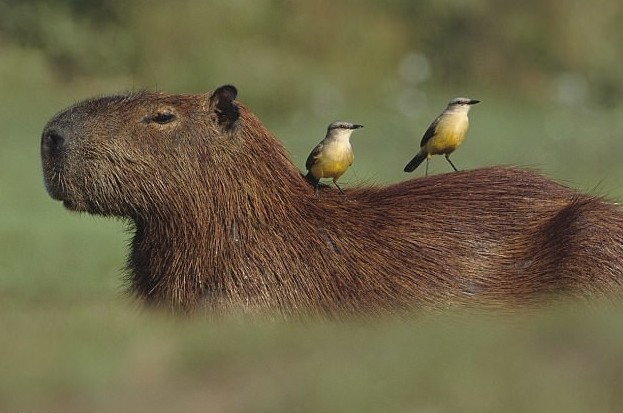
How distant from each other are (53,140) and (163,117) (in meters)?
0.41

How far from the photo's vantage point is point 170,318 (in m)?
5.38

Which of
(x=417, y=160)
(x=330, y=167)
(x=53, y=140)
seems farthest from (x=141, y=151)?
(x=417, y=160)

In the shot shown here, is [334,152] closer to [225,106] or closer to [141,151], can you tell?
[225,106]

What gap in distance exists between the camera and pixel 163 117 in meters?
5.63

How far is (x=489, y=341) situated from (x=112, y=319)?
145cm

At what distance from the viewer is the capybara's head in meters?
5.55

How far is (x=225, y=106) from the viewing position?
5.67 meters

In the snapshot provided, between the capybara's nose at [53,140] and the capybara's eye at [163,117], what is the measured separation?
34 centimetres

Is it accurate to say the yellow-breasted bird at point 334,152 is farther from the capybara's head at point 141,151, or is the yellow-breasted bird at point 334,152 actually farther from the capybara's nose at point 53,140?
the capybara's nose at point 53,140

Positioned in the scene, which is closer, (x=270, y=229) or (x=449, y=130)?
(x=270, y=229)

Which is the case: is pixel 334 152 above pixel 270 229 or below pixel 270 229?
above

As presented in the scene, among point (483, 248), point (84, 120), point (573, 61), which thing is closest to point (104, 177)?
point (84, 120)

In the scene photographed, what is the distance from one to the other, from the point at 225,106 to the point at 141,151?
358 millimetres

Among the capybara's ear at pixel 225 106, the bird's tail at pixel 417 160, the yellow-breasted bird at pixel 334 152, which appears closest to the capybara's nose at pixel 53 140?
the capybara's ear at pixel 225 106
